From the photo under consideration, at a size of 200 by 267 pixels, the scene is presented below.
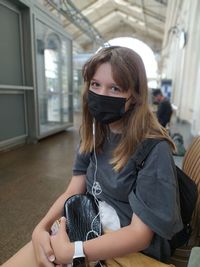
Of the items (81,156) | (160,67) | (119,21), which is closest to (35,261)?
(81,156)

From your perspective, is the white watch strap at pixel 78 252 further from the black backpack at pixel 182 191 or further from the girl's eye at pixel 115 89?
the girl's eye at pixel 115 89

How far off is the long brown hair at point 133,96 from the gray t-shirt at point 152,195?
5cm

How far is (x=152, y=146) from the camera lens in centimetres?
72

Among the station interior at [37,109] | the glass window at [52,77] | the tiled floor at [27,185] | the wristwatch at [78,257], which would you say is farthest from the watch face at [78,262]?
the glass window at [52,77]

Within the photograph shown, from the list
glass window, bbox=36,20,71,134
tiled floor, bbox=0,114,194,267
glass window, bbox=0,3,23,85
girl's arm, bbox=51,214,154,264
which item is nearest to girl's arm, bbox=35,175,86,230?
girl's arm, bbox=51,214,154,264

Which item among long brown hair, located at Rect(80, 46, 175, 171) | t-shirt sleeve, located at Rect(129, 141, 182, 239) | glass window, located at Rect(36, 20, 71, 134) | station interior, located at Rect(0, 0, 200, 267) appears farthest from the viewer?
glass window, located at Rect(36, 20, 71, 134)

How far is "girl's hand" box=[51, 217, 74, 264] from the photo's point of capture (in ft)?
2.29

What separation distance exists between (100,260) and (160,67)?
19627mm

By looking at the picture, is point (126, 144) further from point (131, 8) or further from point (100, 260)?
point (131, 8)

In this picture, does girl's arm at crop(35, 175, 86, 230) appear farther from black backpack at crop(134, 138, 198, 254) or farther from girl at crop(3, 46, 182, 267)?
black backpack at crop(134, 138, 198, 254)

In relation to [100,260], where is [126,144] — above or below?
above

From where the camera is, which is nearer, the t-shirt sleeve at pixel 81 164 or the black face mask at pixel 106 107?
the black face mask at pixel 106 107

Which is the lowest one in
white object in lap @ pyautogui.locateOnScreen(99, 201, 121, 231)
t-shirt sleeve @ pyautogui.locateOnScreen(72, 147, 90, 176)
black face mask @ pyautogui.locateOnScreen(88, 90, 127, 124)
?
white object in lap @ pyautogui.locateOnScreen(99, 201, 121, 231)

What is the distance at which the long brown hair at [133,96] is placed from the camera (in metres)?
0.77
